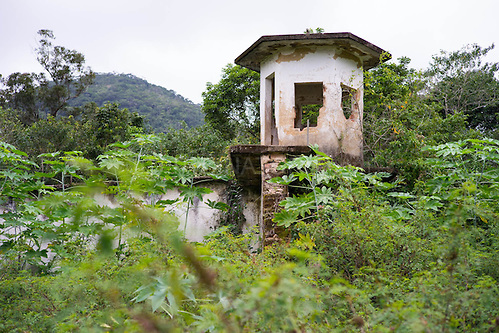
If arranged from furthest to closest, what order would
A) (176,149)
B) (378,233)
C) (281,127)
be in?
(176,149)
(281,127)
(378,233)

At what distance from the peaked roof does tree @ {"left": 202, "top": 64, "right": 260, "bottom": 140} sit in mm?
9910

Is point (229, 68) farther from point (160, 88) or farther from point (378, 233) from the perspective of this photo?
point (160, 88)

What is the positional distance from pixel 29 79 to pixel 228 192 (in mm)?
21802

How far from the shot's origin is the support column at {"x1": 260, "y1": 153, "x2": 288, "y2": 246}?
608 cm

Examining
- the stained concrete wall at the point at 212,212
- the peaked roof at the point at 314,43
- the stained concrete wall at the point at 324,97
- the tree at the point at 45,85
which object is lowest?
the stained concrete wall at the point at 212,212

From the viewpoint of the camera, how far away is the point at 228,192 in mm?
8273

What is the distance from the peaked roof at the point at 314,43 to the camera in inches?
307

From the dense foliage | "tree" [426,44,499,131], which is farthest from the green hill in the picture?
the dense foliage

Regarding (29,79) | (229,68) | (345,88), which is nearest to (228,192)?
(345,88)

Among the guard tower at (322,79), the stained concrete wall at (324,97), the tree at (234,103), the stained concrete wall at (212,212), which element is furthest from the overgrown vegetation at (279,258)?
the tree at (234,103)

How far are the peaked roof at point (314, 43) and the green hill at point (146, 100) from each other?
2119 centimetres

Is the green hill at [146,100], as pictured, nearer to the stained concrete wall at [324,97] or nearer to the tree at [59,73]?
the tree at [59,73]

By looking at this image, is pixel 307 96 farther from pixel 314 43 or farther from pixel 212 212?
pixel 212 212

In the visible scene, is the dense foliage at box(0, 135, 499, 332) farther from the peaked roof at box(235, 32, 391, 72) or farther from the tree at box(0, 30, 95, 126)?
the tree at box(0, 30, 95, 126)
